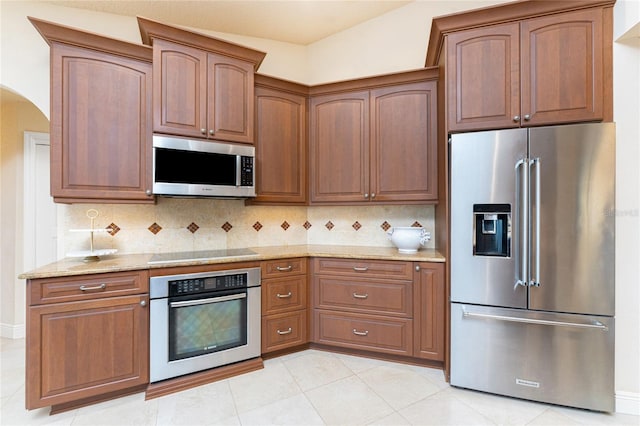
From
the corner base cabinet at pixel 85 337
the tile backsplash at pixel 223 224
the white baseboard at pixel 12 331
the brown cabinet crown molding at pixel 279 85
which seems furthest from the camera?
the white baseboard at pixel 12 331

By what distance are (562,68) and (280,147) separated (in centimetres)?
216

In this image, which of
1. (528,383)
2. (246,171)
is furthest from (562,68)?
(246,171)

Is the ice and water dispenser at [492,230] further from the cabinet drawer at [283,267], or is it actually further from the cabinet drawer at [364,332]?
the cabinet drawer at [283,267]

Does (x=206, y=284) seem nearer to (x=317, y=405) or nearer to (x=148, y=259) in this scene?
(x=148, y=259)

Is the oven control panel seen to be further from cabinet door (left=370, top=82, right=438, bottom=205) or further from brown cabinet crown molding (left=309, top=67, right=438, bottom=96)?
brown cabinet crown molding (left=309, top=67, right=438, bottom=96)

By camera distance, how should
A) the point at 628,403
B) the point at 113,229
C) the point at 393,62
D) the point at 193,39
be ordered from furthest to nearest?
the point at 393,62 < the point at 113,229 < the point at 193,39 < the point at 628,403

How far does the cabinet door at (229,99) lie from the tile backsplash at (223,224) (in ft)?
2.35

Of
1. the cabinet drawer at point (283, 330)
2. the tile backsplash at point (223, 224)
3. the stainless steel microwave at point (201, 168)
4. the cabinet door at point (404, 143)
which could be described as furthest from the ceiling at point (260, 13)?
the cabinet drawer at point (283, 330)

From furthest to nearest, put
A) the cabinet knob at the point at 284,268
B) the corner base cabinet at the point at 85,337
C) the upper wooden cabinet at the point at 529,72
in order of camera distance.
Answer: the cabinet knob at the point at 284,268
the upper wooden cabinet at the point at 529,72
the corner base cabinet at the point at 85,337

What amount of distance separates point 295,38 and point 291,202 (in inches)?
72.6

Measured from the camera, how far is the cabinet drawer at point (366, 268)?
246cm

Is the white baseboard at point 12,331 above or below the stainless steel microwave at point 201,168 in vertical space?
below

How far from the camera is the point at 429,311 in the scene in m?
2.37

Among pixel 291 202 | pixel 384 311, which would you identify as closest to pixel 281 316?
pixel 384 311
